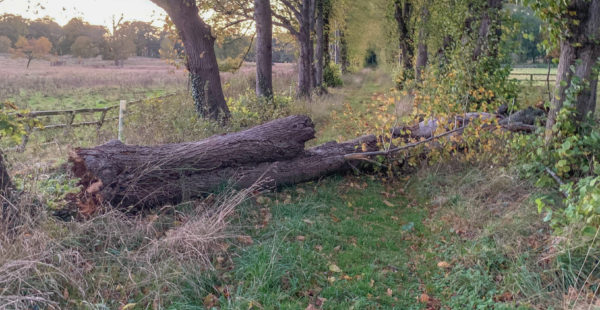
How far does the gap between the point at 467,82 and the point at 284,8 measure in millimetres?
13085

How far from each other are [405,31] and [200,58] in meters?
15.6

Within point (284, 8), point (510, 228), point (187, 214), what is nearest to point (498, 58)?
point (510, 228)

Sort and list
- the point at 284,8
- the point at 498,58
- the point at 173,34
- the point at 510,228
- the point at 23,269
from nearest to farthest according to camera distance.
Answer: the point at 23,269
the point at 510,228
the point at 498,58
the point at 173,34
the point at 284,8

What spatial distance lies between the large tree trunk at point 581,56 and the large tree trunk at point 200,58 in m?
7.34

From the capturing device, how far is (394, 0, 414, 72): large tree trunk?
22036mm

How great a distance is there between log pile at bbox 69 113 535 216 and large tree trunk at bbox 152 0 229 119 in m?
4.02

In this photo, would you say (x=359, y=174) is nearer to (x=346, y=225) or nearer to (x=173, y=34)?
(x=346, y=225)

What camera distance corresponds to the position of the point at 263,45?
13383 millimetres

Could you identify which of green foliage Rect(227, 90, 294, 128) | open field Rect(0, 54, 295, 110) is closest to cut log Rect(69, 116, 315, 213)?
green foliage Rect(227, 90, 294, 128)

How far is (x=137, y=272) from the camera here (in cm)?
396

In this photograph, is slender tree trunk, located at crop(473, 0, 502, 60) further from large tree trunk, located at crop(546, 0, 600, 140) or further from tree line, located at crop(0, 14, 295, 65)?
tree line, located at crop(0, 14, 295, 65)

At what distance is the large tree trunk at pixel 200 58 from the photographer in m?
10.2

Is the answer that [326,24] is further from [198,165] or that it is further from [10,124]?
[10,124]

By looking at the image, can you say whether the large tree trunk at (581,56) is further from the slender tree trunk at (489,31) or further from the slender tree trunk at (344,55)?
the slender tree trunk at (344,55)
